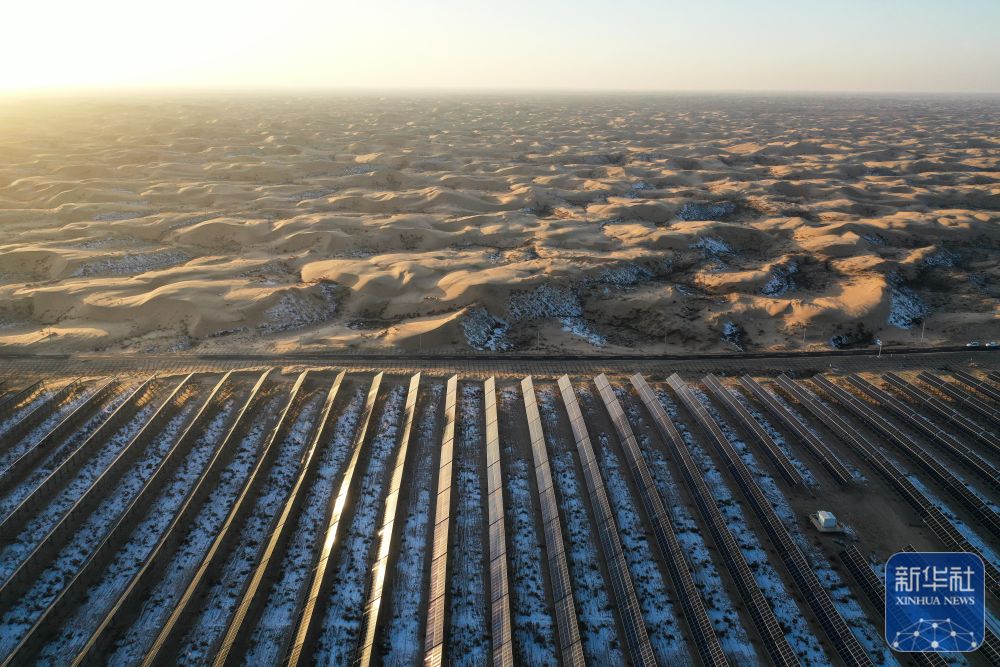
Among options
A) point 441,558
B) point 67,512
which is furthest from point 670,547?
point 67,512

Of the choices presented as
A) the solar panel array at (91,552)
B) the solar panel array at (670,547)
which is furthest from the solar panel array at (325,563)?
the solar panel array at (670,547)

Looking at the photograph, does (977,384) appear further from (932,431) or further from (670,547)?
(670,547)

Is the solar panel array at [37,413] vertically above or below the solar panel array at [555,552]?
above

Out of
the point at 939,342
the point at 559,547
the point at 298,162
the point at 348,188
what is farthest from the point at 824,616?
the point at 298,162

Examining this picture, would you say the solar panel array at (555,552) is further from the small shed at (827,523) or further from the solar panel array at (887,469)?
the solar panel array at (887,469)

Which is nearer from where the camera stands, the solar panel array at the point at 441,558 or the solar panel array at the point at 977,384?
the solar panel array at the point at 441,558

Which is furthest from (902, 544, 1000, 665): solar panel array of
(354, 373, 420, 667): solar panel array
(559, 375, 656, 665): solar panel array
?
(354, 373, 420, 667): solar panel array
